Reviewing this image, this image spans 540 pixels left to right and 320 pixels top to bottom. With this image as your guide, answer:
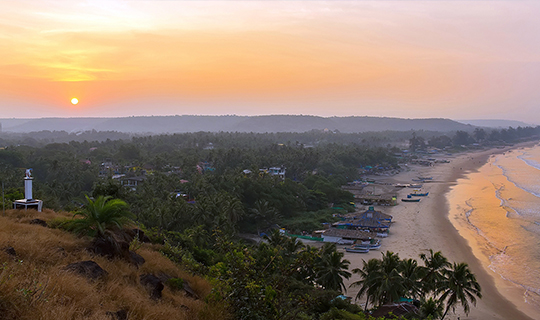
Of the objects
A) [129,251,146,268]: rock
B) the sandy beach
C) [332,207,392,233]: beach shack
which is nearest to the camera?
[129,251,146,268]: rock

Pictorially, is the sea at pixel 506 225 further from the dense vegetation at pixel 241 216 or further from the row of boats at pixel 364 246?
the row of boats at pixel 364 246

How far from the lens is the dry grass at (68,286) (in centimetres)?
601

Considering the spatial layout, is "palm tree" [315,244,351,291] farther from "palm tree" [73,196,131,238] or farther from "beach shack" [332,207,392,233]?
"beach shack" [332,207,392,233]

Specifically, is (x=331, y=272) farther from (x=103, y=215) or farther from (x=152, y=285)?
(x=103, y=215)

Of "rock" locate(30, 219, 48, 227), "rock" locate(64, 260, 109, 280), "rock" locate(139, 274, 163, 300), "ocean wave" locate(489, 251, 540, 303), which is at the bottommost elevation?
"ocean wave" locate(489, 251, 540, 303)

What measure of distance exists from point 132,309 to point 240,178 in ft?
122

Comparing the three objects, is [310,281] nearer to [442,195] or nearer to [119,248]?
[119,248]

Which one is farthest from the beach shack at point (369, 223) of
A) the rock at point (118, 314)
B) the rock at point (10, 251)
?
the rock at point (10, 251)

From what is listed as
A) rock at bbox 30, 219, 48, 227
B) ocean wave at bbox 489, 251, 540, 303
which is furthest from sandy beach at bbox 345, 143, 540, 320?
rock at bbox 30, 219, 48, 227

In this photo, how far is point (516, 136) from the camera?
19762cm

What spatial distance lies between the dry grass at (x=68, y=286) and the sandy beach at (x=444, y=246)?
16.7 meters

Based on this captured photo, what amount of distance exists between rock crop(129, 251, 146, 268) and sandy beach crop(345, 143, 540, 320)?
1584 cm

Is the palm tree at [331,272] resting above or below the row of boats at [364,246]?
Result: above

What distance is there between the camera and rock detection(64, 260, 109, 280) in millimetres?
8538
